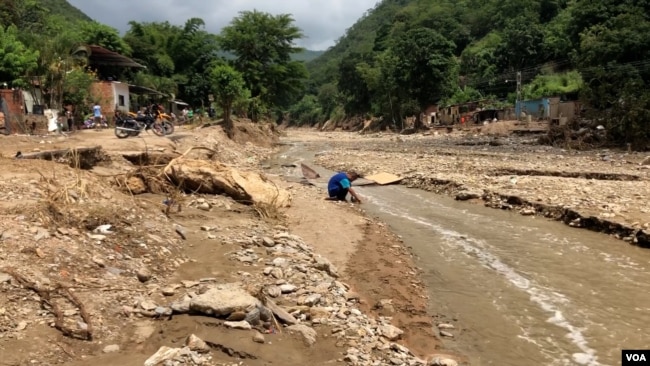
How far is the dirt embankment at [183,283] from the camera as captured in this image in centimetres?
455

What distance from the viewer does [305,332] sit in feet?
16.9

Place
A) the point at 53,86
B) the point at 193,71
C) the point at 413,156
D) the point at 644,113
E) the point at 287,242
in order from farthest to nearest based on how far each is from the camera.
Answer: the point at 193,71
the point at 413,156
the point at 644,113
the point at 53,86
the point at 287,242

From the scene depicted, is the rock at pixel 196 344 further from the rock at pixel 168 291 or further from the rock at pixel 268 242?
the rock at pixel 268 242

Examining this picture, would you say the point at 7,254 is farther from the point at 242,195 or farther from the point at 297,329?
the point at 242,195

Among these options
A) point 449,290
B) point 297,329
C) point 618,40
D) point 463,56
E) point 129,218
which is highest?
point 463,56

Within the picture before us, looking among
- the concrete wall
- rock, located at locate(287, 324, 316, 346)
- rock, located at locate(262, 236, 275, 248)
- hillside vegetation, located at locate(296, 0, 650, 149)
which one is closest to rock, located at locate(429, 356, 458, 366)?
rock, located at locate(287, 324, 316, 346)

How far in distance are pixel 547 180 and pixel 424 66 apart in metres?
40.4

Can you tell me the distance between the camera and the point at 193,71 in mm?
52875

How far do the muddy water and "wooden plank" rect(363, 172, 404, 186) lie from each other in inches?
255

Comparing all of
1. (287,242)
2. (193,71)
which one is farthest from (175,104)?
(287,242)

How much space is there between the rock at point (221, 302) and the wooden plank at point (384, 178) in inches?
577

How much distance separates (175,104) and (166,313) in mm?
45081

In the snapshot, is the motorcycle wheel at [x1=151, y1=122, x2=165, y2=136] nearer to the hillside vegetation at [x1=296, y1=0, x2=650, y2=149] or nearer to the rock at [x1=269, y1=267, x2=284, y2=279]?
the rock at [x1=269, y1=267, x2=284, y2=279]

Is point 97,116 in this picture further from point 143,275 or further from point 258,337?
point 258,337
